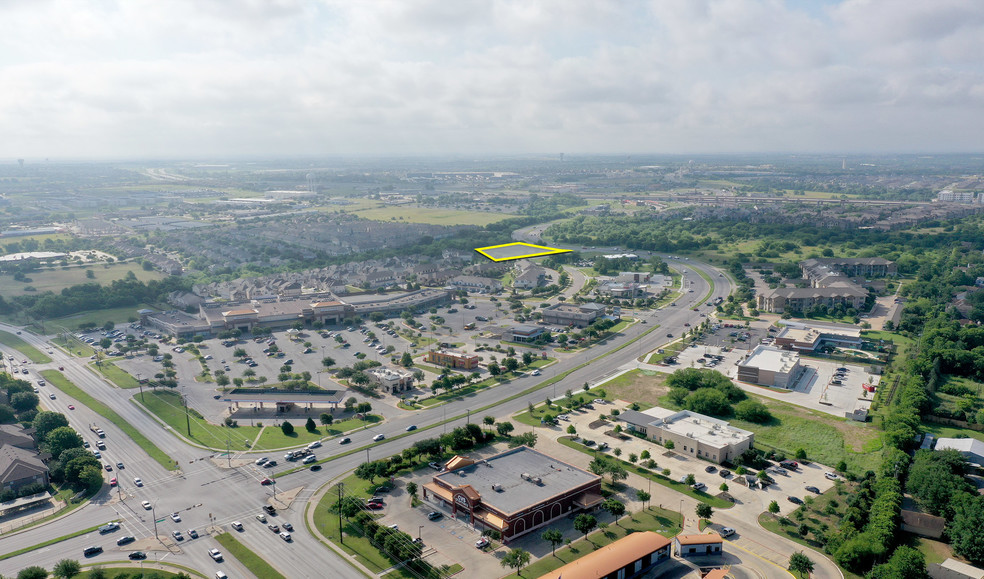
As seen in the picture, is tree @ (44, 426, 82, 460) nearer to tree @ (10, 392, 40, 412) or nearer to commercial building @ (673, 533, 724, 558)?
tree @ (10, 392, 40, 412)

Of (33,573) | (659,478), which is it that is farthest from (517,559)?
(33,573)

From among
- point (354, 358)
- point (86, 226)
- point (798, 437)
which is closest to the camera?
point (798, 437)

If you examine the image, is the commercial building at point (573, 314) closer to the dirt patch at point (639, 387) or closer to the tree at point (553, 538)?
the dirt patch at point (639, 387)

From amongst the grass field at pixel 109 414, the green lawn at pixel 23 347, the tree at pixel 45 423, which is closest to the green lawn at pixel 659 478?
the grass field at pixel 109 414

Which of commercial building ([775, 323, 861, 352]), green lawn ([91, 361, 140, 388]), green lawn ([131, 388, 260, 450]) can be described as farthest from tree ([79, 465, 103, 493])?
commercial building ([775, 323, 861, 352])

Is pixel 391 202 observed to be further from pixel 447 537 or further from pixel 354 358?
pixel 447 537

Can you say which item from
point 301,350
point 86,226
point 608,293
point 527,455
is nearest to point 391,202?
point 86,226

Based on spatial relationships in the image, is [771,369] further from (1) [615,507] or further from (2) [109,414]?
(2) [109,414]
